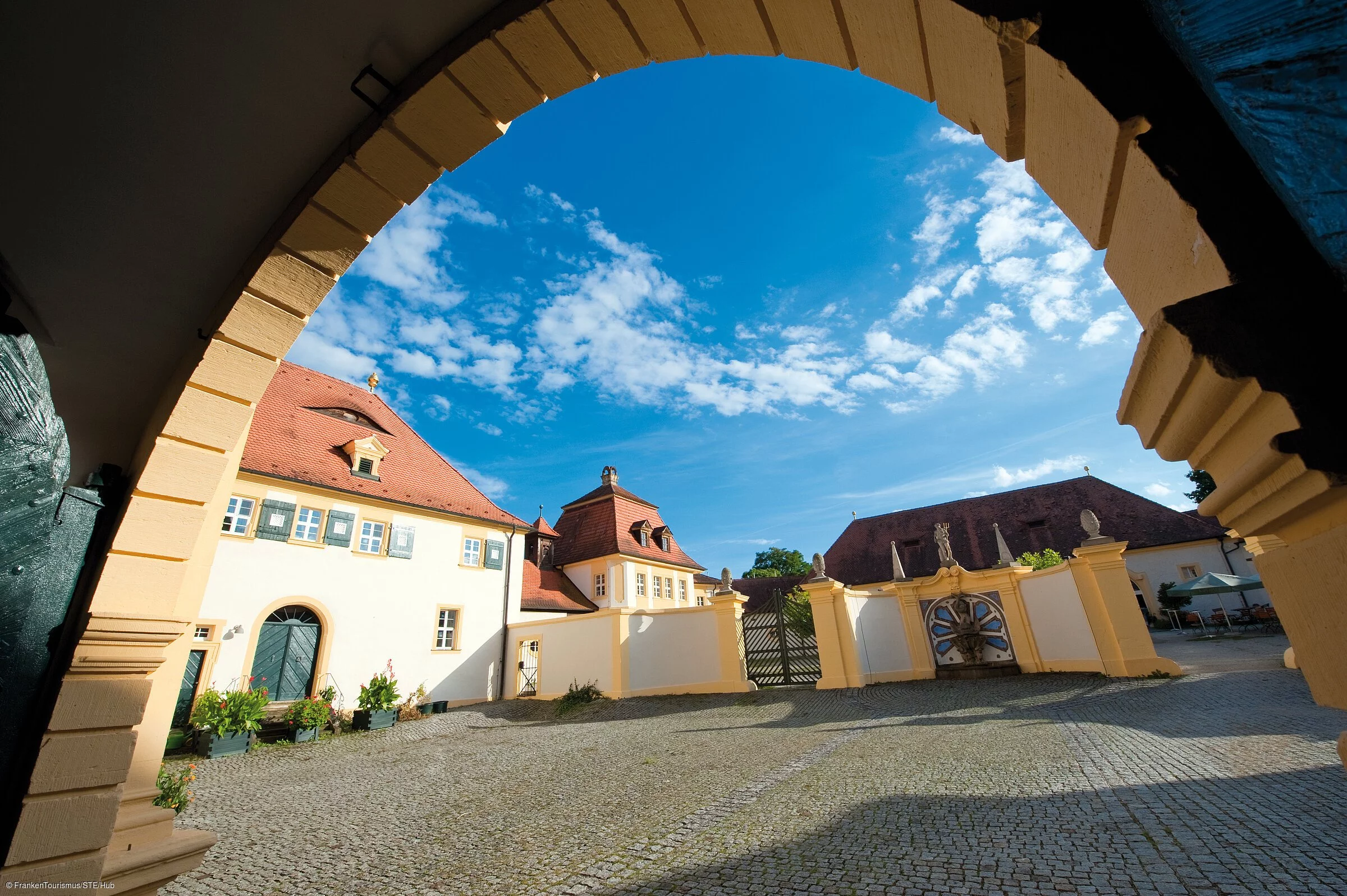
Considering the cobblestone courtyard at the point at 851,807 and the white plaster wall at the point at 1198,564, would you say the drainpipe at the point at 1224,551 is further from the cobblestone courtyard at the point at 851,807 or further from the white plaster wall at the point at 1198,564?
the cobblestone courtyard at the point at 851,807

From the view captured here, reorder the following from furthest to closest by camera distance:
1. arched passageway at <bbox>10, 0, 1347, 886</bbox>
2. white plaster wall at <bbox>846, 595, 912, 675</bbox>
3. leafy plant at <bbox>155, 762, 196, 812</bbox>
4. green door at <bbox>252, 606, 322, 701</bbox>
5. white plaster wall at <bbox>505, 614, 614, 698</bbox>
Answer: white plaster wall at <bbox>505, 614, 614, 698</bbox> < green door at <bbox>252, 606, 322, 701</bbox> < white plaster wall at <bbox>846, 595, 912, 675</bbox> < leafy plant at <bbox>155, 762, 196, 812</bbox> < arched passageway at <bbox>10, 0, 1347, 886</bbox>

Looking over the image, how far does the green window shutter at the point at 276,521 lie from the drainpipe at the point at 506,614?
6328 mm

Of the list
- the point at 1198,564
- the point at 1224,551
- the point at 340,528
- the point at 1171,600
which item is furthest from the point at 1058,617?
the point at 1224,551

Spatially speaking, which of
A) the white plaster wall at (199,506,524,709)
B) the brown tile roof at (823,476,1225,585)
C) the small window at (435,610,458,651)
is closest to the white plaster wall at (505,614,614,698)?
the white plaster wall at (199,506,524,709)

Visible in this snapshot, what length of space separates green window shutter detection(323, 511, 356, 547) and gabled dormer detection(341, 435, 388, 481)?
140cm

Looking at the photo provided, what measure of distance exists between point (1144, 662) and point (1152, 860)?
27.9ft

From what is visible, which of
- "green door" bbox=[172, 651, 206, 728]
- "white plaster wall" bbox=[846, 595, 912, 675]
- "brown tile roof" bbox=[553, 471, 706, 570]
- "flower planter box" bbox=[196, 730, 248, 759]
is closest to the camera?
"flower planter box" bbox=[196, 730, 248, 759]

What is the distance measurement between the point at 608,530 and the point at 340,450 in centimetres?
1154

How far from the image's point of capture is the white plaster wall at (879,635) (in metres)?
11.9

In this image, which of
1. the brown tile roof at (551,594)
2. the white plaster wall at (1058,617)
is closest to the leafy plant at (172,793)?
the brown tile roof at (551,594)

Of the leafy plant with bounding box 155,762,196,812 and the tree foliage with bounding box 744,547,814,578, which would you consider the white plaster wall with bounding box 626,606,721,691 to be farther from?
the tree foliage with bounding box 744,547,814,578

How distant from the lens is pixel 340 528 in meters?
13.9

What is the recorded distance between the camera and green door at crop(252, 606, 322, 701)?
12070 mm

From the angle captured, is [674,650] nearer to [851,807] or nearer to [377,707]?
A: [377,707]
